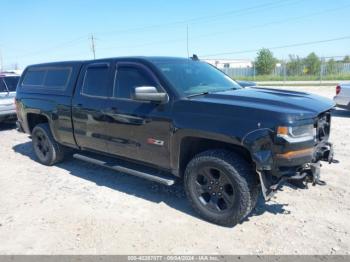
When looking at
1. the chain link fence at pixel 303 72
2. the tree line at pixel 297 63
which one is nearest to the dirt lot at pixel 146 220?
the chain link fence at pixel 303 72

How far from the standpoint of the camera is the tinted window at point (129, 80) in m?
4.52

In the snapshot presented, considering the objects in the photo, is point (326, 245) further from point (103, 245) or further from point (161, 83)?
point (161, 83)

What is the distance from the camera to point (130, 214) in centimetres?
432

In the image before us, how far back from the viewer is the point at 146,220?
4.15 m

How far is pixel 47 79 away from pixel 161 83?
3036mm

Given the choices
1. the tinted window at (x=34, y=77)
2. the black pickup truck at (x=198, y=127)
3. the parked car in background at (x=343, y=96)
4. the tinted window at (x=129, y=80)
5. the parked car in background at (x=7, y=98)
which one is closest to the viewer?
the black pickup truck at (x=198, y=127)

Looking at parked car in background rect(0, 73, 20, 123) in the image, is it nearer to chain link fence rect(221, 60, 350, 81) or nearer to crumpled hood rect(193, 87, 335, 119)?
crumpled hood rect(193, 87, 335, 119)

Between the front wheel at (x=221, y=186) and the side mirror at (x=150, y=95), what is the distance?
32.7 inches

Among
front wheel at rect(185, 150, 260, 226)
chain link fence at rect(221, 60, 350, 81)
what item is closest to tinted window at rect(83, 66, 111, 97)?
front wheel at rect(185, 150, 260, 226)

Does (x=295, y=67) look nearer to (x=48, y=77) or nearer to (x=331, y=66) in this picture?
(x=331, y=66)

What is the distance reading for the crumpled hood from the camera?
137 inches

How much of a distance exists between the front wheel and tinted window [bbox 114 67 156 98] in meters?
1.31

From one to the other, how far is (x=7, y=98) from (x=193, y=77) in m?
8.05

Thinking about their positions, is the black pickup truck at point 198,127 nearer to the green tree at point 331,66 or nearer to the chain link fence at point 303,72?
the chain link fence at point 303,72
